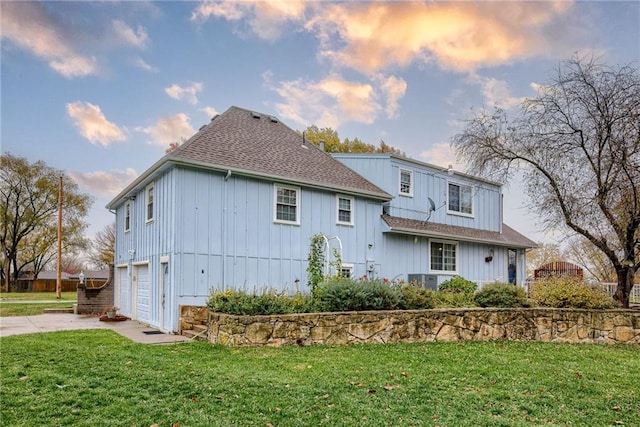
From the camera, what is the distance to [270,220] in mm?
12469

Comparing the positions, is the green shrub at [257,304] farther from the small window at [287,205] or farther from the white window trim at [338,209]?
the white window trim at [338,209]

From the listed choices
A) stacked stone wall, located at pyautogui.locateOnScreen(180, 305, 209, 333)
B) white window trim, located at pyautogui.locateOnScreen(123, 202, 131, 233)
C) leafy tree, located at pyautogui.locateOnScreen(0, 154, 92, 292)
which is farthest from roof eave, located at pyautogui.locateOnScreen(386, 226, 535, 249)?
leafy tree, located at pyautogui.locateOnScreen(0, 154, 92, 292)

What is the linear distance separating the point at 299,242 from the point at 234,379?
724 cm

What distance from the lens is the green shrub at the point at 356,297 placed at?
934 centimetres

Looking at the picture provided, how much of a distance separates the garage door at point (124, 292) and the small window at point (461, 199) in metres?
12.8

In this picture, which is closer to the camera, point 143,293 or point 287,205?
point 287,205

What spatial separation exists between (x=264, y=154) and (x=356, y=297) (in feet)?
19.7

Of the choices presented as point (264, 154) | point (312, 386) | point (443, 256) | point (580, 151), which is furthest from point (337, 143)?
point (312, 386)

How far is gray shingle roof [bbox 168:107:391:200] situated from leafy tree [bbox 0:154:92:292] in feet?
90.3

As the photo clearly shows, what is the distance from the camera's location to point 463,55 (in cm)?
1452

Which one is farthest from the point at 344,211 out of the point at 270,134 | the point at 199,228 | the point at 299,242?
the point at 199,228

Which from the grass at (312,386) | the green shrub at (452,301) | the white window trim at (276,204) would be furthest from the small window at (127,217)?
the green shrub at (452,301)

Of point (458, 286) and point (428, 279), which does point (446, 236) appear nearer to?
point (428, 279)

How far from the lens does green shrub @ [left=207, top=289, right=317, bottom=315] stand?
8.90 meters
